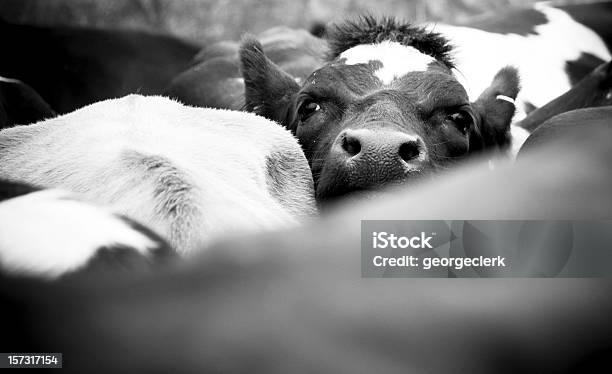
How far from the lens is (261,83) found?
108 inches

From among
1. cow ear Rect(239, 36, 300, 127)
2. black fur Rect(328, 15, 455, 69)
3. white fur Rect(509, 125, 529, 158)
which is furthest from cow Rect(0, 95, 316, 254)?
white fur Rect(509, 125, 529, 158)

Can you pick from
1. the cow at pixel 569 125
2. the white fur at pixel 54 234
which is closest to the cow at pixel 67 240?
the white fur at pixel 54 234

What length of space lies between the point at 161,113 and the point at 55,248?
2.91 ft

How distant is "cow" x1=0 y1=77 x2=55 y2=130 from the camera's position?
2.78 m

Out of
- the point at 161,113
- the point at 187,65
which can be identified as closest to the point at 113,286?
the point at 161,113

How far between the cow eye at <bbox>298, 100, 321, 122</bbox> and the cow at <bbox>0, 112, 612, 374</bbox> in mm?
1215

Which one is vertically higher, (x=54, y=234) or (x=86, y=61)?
(x=86, y=61)

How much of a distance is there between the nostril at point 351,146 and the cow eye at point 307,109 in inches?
16.8

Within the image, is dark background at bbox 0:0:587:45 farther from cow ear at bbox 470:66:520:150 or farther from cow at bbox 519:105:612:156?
cow at bbox 519:105:612:156

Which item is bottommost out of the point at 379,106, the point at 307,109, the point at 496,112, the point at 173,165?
the point at 173,165

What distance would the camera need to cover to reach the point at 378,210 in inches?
49.7

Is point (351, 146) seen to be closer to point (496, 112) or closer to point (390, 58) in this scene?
point (390, 58)

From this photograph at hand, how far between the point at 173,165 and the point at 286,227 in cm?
24

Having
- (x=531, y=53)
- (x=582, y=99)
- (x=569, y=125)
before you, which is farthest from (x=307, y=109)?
(x=531, y=53)
